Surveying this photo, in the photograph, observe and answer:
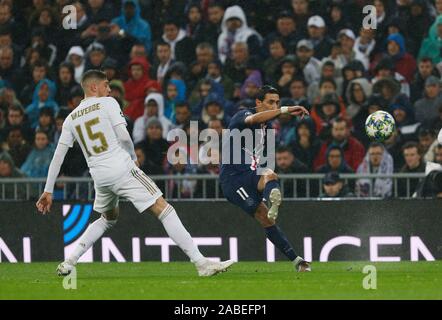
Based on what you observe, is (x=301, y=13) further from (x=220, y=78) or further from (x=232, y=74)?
(x=220, y=78)

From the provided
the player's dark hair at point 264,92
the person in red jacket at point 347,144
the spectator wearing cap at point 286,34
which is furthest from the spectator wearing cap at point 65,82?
the player's dark hair at point 264,92

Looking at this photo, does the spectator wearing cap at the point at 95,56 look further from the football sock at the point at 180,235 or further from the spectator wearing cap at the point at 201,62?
the football sock at the point at 180,235

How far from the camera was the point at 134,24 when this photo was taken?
20.9 metres

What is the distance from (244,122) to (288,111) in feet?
3.26

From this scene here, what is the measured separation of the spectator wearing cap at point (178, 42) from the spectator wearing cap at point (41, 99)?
1.96 m

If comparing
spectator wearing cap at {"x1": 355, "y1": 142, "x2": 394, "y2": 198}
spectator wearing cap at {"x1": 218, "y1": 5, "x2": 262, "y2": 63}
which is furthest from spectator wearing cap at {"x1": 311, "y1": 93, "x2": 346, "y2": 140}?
spectator wearing cap at {"x1": 218, "y1": 5, "x2": 262, "y2": 63}

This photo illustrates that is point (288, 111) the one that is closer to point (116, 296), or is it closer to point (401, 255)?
point (116, 296)

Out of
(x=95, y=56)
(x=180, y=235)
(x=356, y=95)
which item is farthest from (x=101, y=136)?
(x=95, y=56)

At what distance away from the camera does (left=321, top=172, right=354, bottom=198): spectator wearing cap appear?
16.4 metres

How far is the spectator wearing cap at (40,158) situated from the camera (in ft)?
61.0

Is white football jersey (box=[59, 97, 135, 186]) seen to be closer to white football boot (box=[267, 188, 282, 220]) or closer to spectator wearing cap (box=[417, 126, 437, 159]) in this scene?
white football boot (box=[267, 188, 282, 220])

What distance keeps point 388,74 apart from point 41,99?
18.0 ft

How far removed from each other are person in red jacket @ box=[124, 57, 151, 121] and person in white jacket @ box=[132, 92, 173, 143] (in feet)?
1.27

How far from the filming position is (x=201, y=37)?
20.2 meters
